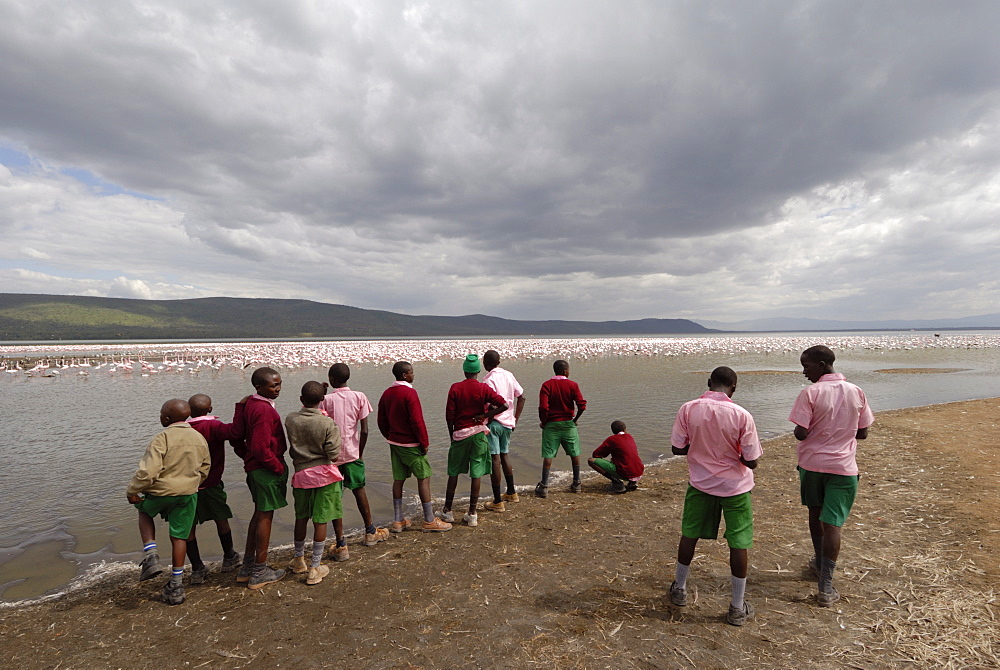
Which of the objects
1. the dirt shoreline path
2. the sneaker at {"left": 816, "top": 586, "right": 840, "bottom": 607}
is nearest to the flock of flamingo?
the dirt shoreline path

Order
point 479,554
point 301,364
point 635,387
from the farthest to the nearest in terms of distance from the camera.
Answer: point 301,364 → point 635,387 → point 479,554

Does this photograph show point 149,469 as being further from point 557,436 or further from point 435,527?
point 557,436

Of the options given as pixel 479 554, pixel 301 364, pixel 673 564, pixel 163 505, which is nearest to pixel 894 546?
pixel 673 564

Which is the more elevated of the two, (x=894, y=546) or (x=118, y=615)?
(x=894, y=546)

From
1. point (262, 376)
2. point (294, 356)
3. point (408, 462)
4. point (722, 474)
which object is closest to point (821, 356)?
point (722, 474)

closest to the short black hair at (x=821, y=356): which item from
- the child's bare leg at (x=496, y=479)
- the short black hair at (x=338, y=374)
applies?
the child's bare leg at (x=496, y=479)

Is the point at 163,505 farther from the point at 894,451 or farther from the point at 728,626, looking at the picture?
the point at 894,451

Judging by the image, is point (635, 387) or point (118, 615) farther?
point (635, 387)

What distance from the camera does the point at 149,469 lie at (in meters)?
4.36

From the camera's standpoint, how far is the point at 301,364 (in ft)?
113

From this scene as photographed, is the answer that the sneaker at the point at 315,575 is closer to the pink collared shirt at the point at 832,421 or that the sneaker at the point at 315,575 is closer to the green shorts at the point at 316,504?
the green shorts at the point at 316,504

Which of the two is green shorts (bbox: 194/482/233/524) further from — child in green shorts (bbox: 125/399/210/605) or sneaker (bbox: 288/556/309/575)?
sneaker (bbox: 288/556/309/575)

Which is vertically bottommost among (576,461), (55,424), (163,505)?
(55,424)

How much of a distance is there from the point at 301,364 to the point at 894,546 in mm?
35489
